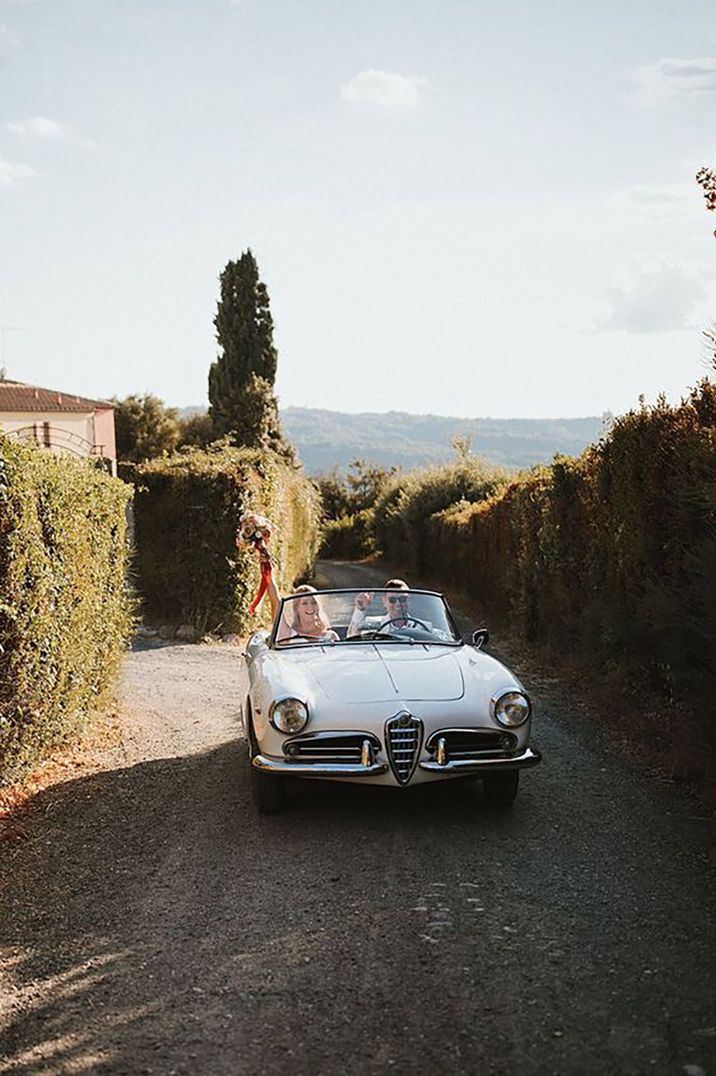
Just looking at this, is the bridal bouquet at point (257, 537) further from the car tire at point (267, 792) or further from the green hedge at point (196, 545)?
the car tire at point (267, 792)

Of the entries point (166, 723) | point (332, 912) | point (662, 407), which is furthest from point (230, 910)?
point (662, 407)

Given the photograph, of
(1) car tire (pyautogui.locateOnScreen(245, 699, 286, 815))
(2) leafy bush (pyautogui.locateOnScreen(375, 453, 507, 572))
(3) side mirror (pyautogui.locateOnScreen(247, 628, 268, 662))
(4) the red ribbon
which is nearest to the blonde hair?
(3) side mirror (pyautogui.locateOnScreen(247, 628, 268, 662))

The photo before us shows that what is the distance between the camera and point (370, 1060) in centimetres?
384

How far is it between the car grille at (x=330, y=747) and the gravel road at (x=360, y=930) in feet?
1.44

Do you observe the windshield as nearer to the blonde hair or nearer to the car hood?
the blonde hair

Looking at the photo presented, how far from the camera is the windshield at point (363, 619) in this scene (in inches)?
340

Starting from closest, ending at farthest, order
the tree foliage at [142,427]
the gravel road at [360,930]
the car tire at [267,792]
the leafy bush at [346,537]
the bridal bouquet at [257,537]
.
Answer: the gravel road at [360,930], the car tire at [267,792], the bridal bouquet at [257,537], the tree foliage at [142,427], the leafy bush at [346,537]

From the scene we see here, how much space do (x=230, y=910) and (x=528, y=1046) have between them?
1.94 m

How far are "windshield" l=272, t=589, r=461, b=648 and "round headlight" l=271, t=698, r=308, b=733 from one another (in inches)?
63.3

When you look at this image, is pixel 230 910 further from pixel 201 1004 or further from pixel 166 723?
pixel 166 723

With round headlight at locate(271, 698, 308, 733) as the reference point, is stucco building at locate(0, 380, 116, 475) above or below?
above

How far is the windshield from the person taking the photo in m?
8.62

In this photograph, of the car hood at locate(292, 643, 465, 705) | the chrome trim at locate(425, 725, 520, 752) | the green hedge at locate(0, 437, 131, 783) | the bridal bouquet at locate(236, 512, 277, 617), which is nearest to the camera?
the chrome trim at locate(425, 725, 520, 752)

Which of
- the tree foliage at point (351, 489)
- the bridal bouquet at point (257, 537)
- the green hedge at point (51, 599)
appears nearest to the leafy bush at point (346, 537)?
the tree foliage at point (351, 489)
